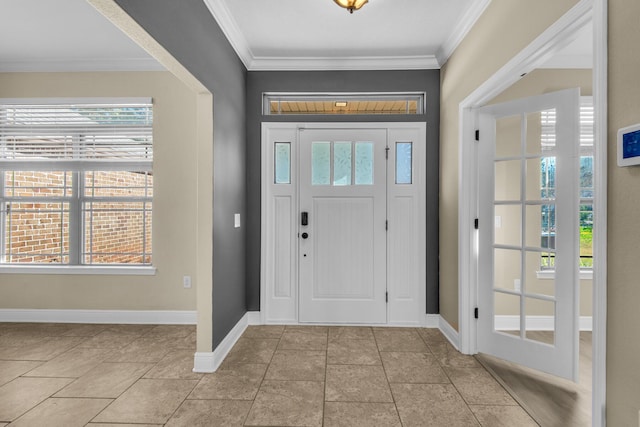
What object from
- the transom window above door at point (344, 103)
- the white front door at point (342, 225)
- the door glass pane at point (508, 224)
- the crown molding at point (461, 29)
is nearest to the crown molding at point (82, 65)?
the transom window above door at point (344, 103)

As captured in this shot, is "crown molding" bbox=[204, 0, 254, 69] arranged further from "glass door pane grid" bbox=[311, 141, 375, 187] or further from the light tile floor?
the light tile floor

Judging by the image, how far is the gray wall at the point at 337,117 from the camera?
3.43m

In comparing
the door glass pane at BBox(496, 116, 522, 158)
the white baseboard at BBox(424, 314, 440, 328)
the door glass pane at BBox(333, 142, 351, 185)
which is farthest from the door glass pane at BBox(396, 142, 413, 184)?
the white baseboard at BBox(424, 314, 440, 328)

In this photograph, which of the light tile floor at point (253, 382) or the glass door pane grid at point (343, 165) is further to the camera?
the glass door pane grid at point (343, 165)

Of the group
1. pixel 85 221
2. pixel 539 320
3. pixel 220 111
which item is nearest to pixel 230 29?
pixel 220 111

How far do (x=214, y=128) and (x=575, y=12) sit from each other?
2.28 m

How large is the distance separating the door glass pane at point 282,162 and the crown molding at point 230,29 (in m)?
0.90

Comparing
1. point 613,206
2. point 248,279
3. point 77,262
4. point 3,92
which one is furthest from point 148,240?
point 613,206

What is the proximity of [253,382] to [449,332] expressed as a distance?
186 centimetres

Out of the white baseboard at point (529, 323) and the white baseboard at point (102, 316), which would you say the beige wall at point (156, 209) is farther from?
the white baseboard at point (529, 323)

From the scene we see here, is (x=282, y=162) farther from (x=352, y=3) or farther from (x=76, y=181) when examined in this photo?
(x=76, y=181)

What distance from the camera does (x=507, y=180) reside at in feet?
8.83

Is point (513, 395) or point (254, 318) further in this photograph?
point (254, 318)

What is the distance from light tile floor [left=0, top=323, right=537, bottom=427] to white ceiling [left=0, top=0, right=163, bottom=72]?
9.07 feet
